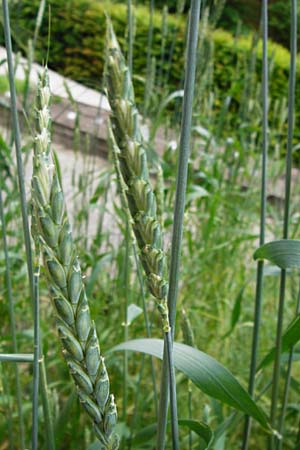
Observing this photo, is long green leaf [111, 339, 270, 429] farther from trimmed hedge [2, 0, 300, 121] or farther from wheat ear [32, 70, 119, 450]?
trimmed hedge [2, 0, 300, 121]

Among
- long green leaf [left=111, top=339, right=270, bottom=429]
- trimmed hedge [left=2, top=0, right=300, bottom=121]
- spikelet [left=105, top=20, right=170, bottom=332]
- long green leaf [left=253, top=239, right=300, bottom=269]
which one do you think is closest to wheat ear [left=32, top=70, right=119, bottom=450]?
spikelet [left=105, top=20, right=170, bottom=332]

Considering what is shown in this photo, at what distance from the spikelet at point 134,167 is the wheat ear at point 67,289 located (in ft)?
0.16

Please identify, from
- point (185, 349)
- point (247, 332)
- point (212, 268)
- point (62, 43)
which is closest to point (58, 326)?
point (185, 349)

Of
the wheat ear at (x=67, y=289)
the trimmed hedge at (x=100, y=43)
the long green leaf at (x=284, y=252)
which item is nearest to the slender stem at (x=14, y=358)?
the wheat ear at (x=67, y=289)

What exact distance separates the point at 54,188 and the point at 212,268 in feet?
5.93

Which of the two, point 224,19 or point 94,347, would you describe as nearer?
point 94,347

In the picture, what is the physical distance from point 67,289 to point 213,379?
0.29 meters

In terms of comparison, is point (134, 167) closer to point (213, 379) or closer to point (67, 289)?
point (67, 289)

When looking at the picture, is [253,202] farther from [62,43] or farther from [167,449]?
[62,43]

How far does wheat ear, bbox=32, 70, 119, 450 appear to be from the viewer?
0.43 m

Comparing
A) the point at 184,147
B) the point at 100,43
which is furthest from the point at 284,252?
the point at 100,43

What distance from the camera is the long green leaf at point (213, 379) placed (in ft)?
2.26

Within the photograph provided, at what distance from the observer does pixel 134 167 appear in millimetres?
474

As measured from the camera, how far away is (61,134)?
4.12 meters
